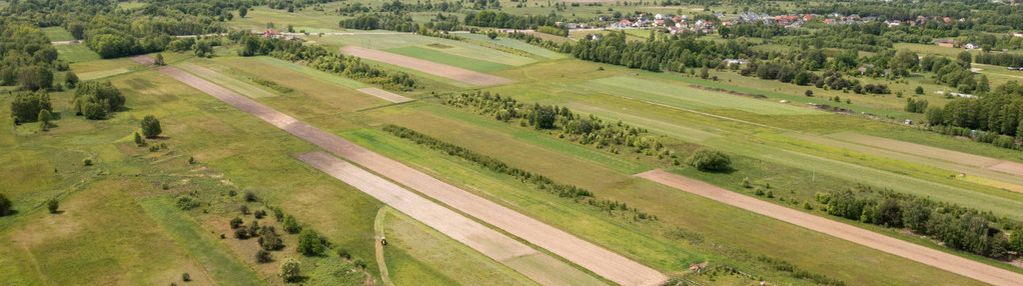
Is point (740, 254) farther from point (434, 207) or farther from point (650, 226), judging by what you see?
point (434, 207)

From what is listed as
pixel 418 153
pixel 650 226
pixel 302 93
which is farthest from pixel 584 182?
pixel 302 93

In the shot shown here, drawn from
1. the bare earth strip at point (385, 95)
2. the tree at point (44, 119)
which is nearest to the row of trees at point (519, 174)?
the bare earth strip at point (385, 95)

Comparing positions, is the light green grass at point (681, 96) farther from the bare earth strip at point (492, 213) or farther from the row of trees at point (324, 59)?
the bare earth strip at point (492, 213)

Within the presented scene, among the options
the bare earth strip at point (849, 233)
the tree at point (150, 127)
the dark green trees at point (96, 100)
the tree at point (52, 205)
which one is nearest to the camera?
the bare earth strip at point (849, 233)

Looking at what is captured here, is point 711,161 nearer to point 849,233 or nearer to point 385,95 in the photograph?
point 849,233

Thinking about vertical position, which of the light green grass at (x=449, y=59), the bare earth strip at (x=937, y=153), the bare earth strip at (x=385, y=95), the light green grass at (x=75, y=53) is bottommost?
the light green grass at (x=75, y=53)

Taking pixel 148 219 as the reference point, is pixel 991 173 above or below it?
above

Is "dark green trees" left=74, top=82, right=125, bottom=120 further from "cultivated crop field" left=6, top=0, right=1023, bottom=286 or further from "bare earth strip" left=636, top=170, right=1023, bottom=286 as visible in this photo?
"bare earth strip" left=636, top=170, right=1023, bottom=286
